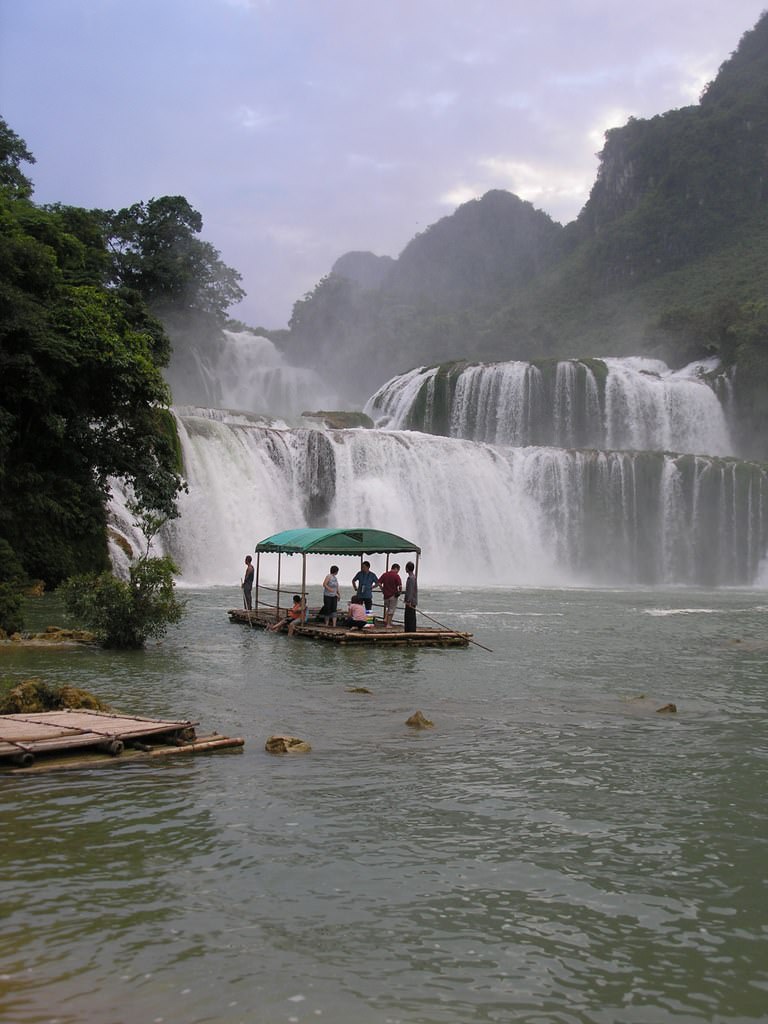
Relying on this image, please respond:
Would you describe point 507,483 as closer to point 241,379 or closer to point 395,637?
point 395,637

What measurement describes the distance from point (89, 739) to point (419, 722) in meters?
3.07

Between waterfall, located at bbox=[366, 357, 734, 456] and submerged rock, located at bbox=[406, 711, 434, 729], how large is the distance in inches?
1568

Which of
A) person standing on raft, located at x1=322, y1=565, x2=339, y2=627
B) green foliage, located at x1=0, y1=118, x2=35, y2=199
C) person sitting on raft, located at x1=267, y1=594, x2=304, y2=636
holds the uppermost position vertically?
green foliage, located at x1=0, y1=118, x2=35, y2=199

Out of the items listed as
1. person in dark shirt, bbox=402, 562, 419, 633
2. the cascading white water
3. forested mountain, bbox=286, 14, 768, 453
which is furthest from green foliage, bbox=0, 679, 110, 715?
forested mountain, bbox=286, 14, 768, 453

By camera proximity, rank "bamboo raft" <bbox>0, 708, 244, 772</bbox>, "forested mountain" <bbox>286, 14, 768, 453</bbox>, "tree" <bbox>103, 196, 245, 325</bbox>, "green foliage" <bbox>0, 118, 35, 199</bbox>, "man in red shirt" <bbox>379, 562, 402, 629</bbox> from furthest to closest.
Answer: "forested mountain" <bbox>286, 14, 768, 453</bbox> < "tree" <bbox>103, 196, 245, 325</bbox> < "green foliage" <bbox>0, 118, 35, 199</bbox> < "man in red shirt" <bbox>379, 562, 402, 629</bbox> < "bamboo raft" <bbox>0, 708, 244, 772</bbox>

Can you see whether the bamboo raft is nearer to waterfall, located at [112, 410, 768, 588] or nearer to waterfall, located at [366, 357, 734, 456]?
waterfall, located at [112, 410, 768, 588]

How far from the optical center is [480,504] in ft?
116

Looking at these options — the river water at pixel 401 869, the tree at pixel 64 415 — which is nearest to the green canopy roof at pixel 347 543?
the river water at pixel 401 869

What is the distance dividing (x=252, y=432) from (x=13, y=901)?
28289mm

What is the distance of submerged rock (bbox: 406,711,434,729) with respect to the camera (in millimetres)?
9156

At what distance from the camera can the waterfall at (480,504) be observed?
1193 inches

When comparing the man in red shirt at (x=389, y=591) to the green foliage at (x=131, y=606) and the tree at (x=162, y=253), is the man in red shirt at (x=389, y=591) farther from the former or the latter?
the tree at (x=162, y=253)

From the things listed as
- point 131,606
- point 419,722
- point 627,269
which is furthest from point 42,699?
point 627,269

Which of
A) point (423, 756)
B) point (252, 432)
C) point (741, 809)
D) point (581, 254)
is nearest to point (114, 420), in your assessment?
point (252, 432)
